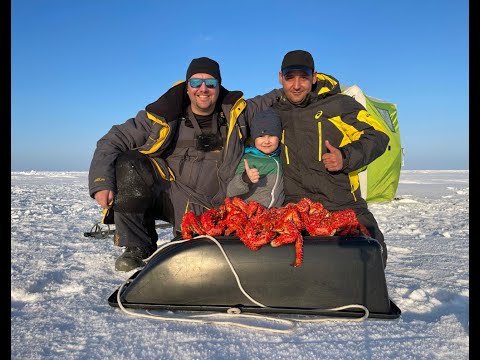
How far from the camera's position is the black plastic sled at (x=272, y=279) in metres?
2.00

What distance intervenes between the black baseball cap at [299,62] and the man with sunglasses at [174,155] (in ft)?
1.24

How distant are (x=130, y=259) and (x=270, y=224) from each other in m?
1.32

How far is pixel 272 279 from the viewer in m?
2.02

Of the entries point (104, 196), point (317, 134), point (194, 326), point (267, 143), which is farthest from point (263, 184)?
point (194, 326)

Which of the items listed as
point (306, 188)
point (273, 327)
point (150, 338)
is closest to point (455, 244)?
point (306, 188)

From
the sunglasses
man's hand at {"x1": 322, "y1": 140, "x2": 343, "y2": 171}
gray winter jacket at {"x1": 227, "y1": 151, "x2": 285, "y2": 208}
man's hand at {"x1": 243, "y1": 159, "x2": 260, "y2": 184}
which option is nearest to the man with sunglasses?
the sunglasses

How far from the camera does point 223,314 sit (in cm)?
201

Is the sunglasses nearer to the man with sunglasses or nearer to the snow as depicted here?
the man with sunglasses

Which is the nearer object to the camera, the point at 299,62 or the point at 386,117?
the point at 299,62

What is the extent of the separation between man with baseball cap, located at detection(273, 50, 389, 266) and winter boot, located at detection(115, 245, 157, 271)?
4.09 ft

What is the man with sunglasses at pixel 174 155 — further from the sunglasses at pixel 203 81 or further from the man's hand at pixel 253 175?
the man's hand at pixel 253 175

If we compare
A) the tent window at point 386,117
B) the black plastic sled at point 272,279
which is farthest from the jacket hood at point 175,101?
the tent window at point 386,117

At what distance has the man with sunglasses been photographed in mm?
3010

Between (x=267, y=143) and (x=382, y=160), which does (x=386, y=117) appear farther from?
(x=267, y=143)
